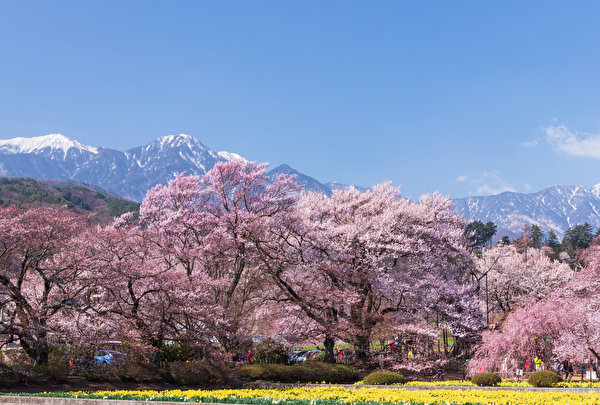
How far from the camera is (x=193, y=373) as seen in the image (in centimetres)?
Answer: 2339

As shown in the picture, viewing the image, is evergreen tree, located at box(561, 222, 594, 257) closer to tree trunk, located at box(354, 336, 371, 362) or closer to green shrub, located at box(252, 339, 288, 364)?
tree trunk, located at box(354, 336, 371, 362)

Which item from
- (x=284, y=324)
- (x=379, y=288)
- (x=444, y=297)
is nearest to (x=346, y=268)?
(x=379, y=288)

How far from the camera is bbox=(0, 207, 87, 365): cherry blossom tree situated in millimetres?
20031

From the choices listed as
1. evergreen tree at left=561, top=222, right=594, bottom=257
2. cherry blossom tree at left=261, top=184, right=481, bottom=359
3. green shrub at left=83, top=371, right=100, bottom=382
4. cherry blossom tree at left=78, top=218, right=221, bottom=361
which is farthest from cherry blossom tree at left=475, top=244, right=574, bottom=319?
evergreen tree at left=561, top=222, right=594, bottom=257

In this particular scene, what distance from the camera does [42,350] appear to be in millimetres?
21141

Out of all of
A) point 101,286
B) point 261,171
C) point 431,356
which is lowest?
point 431,356

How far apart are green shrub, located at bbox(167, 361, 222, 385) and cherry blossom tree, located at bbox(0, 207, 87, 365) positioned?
5.14 m

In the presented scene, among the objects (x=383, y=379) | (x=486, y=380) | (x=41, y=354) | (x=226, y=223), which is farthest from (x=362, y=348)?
(x=41, y=354)

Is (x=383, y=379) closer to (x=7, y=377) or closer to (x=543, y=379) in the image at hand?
(x=543, y=379)

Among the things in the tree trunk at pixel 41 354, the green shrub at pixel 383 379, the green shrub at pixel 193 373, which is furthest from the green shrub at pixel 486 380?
the tree trunk at pixel 41 354

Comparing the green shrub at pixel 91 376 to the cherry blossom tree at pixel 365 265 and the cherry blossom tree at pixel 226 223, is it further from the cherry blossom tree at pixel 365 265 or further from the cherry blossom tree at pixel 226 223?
the cherry blossom tree at pixel 365 265

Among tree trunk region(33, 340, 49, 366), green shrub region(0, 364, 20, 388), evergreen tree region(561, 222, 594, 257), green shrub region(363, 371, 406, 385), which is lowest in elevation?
green shrub region(363, 371, 406, 385)

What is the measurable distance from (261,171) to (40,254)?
14037 mm

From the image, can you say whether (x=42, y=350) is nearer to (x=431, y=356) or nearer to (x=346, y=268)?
(x=346, y=268)
